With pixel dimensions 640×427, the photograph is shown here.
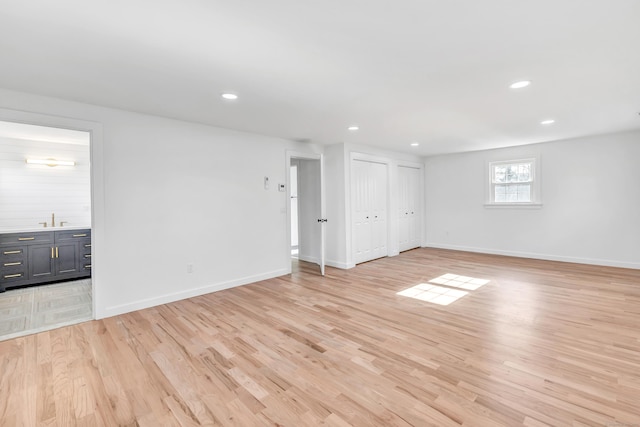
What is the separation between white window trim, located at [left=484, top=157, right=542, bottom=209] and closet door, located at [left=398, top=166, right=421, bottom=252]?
1.58 metres

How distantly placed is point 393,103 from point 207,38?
208 cm

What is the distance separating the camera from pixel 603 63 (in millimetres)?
2375

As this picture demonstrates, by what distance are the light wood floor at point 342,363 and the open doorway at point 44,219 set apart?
1603 mm

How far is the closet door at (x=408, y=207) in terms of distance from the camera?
23.1ft

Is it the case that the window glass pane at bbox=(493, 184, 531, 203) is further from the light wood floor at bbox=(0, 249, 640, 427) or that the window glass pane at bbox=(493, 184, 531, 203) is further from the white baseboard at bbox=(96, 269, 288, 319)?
the white baseboard at bbox=(96, 269, 288, 319)

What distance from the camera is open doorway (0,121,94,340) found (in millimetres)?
4137

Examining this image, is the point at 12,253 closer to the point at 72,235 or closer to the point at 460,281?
the point at 72,235

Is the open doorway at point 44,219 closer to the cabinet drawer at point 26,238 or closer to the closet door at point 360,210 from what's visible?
the cabinet drawer at point 26,238

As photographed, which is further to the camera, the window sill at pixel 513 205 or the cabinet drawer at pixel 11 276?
the window sill at pixel 513 205

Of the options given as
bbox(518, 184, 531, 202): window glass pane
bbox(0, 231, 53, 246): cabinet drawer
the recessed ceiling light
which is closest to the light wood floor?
bbox(0, 231, 53, 246): cabinet drawer

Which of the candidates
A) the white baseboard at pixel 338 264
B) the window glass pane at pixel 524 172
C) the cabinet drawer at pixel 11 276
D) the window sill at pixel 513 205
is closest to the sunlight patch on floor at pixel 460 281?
the white baseboard at pixel 338 264

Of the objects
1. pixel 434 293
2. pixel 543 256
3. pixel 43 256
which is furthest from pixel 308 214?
pixel 543 256

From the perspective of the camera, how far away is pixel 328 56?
2.21 meters

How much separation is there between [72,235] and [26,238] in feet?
1.73
